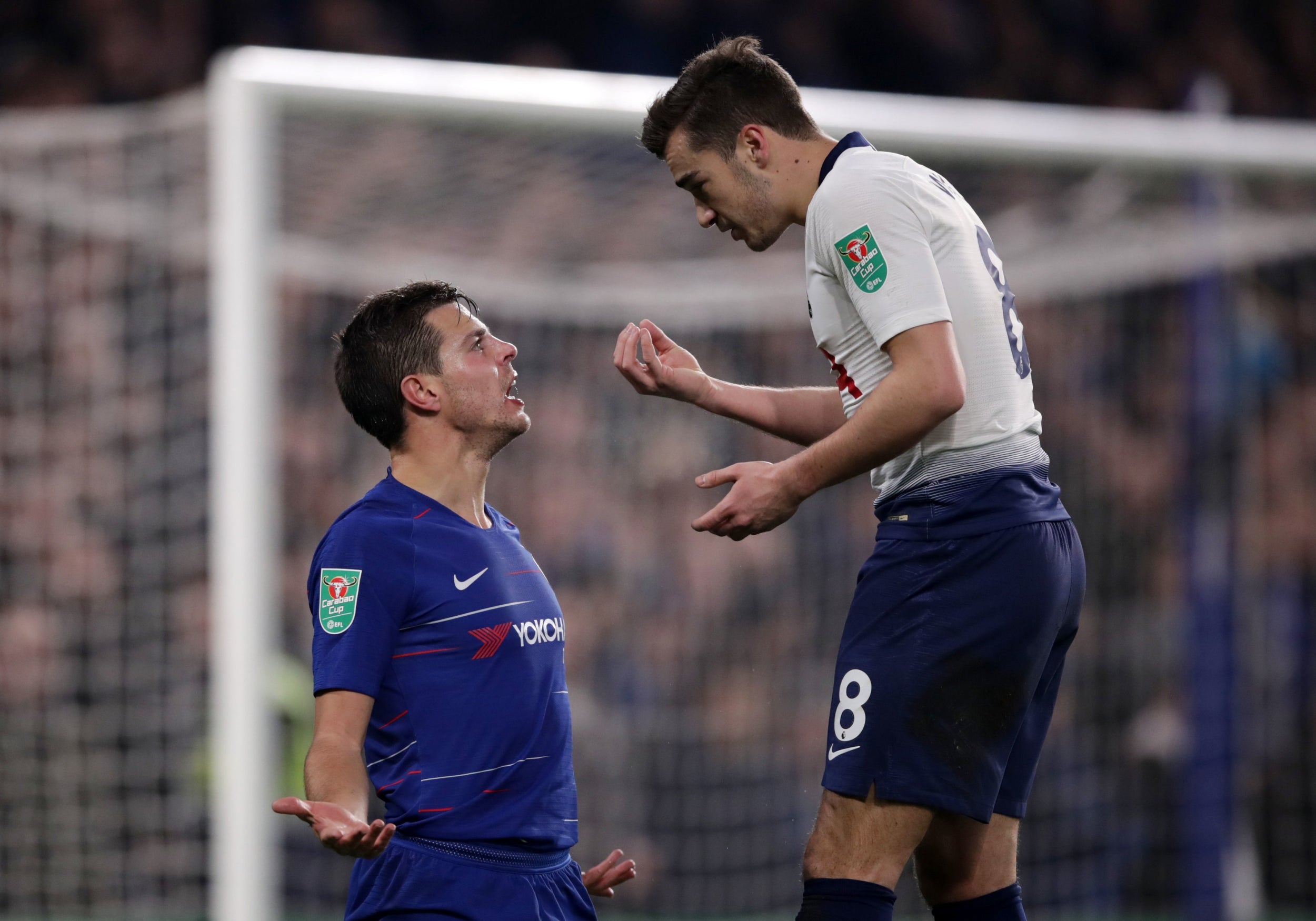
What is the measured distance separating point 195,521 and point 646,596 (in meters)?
2.05

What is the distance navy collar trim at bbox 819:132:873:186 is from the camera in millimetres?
2574

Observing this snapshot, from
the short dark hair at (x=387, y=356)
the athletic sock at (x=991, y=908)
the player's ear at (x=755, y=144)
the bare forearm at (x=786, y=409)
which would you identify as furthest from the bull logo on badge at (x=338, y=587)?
the athletic sock at (x=991, y=908)

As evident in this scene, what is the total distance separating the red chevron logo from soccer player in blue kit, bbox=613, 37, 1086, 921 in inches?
15.9

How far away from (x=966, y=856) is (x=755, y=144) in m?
1.36

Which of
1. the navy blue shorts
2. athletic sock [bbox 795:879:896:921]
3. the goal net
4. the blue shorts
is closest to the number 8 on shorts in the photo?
the navy blue shorts

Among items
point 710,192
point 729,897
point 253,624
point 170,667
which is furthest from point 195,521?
point 710,192

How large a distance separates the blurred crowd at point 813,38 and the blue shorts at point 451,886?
7.70m

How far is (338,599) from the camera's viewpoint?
2346 mm

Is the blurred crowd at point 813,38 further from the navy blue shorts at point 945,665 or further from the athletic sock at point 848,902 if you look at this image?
the athletic sock at point 848,902

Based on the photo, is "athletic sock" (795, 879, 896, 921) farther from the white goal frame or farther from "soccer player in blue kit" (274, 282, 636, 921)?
the white goal frame

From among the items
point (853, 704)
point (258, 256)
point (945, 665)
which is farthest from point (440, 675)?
point (258, 256)

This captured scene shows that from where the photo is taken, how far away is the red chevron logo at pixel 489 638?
95.4 inches

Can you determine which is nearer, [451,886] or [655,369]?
[451,886]

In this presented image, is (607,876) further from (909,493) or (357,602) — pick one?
(909,493)
